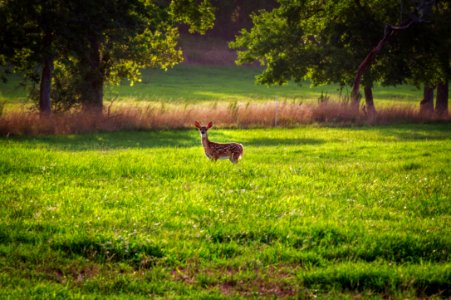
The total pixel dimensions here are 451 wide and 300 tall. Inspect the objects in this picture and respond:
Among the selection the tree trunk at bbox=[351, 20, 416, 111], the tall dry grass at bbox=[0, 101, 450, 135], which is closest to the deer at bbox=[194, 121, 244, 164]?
the tall dry grass at bbox=[0, 101, 450, 135]

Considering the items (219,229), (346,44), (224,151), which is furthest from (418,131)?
(219,229)

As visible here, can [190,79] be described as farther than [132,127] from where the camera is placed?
Yes

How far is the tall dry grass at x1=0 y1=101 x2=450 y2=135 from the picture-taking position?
27.7m

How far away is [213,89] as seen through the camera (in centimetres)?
7250

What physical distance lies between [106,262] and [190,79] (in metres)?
76.0

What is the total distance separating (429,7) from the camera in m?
40.7

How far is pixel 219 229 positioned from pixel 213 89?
6329 centimetres

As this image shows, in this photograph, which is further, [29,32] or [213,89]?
[213,89]

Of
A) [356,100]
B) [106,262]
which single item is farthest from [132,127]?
[106,262]

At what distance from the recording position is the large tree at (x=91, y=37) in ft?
91.2

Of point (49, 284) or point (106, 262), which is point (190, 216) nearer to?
point (106, 262)

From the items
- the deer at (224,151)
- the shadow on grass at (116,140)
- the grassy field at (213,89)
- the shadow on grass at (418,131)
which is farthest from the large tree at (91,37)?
the grassy field at (213,89)

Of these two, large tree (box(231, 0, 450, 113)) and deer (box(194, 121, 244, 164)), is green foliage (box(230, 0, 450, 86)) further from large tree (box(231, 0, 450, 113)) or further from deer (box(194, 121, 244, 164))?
deer (box(194, 121, 244, 164))

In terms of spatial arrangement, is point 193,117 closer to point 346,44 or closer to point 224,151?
point 346,44
